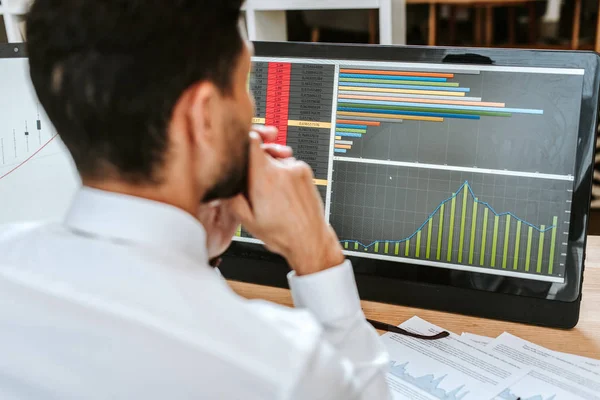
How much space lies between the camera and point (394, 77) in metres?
1.06

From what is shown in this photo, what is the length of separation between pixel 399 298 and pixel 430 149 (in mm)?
265

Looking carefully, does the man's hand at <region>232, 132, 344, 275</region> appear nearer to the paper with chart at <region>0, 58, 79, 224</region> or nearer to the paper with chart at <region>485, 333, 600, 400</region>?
the paper with chart at <region>485, 333, 600, 400</region>

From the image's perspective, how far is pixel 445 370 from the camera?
91 centimetres

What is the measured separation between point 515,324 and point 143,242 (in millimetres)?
683

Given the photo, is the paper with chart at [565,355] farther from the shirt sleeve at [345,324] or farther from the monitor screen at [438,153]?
the shirt sleeve at [345,324]

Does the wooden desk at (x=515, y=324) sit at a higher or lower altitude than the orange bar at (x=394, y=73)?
lower

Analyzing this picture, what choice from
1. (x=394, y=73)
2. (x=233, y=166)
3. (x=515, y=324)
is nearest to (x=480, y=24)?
(x=394, y=73)

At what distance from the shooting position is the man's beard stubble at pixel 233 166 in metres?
0.67

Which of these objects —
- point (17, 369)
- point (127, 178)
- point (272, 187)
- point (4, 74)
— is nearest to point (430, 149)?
point (272, 187)

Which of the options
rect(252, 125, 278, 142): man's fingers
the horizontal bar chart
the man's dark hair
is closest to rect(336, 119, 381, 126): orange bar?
the horizontal bar chart

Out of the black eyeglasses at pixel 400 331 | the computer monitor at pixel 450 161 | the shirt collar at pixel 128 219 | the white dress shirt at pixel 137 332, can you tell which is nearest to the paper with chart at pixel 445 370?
the black eyeglasses at pixel 400 331

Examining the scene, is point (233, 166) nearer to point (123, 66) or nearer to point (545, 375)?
point (123, 66)

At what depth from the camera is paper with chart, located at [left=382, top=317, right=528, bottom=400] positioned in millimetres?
868

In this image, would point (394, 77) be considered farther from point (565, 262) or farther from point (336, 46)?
point (565, 262)
